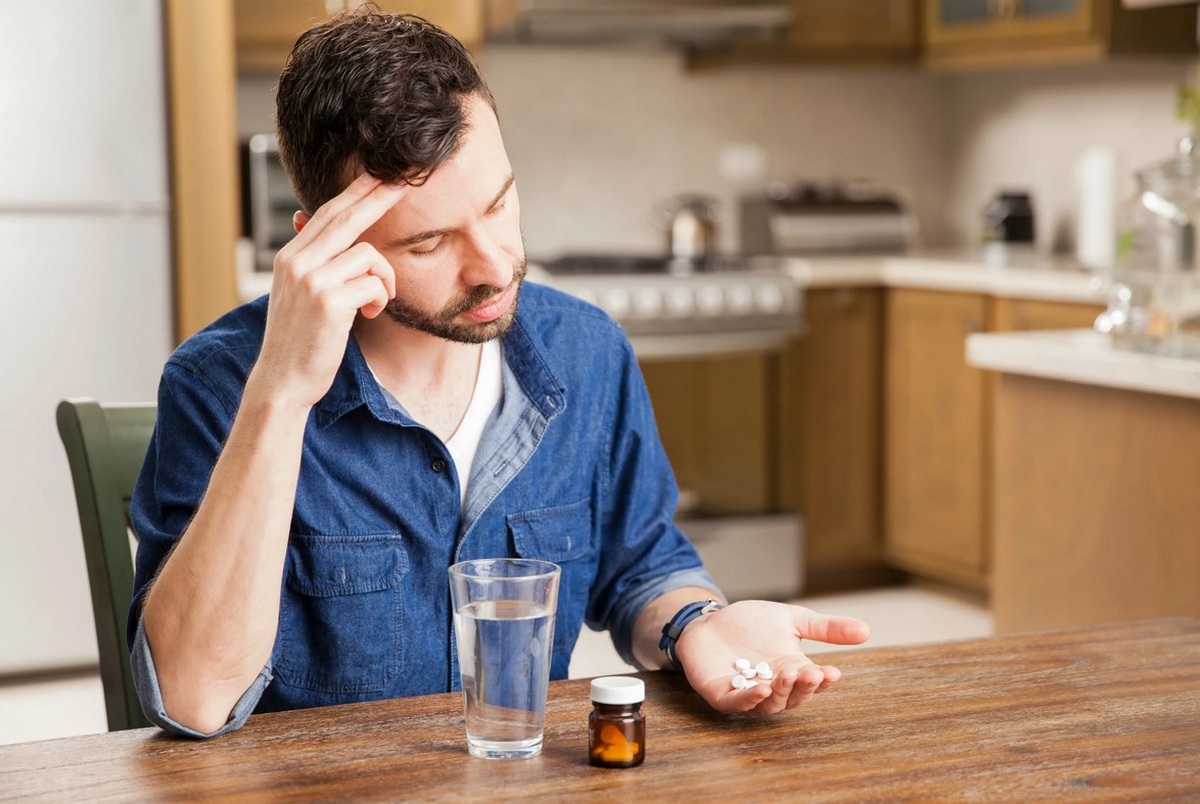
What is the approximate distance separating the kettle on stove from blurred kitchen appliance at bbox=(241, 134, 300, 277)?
124 cm

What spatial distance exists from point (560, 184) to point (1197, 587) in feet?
8.61

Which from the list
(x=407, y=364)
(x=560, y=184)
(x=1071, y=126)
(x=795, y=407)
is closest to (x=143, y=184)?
(x=560, y=184)

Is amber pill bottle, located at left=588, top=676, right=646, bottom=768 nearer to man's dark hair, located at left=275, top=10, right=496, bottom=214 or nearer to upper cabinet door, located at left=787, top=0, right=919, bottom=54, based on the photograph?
man's dark hair, located at left=275, top=10, right=496, bottom=214

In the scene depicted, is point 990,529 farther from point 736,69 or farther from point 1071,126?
point 736,69

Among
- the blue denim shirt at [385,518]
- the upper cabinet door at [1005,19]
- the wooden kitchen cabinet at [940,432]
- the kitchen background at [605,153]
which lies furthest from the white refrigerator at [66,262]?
the upper cabinet door at [1005,19]

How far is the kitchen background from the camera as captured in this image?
3412 mm

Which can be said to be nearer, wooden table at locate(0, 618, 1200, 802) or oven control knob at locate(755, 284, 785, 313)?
wooden table at locate(0, 618, 1200, 802)

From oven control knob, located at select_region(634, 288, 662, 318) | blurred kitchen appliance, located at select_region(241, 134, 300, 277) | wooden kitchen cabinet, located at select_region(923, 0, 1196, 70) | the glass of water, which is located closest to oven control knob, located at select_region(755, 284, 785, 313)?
oven control knob, located at select_region(634, 288, 662, 318)

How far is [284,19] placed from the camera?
3814 mm

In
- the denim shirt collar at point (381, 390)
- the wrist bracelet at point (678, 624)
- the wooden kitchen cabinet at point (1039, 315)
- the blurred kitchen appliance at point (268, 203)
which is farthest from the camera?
the blurred kitchen appliance at point (268, 203)

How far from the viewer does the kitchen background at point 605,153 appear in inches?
134

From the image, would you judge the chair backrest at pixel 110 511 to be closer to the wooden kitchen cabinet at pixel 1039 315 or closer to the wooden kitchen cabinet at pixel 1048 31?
the wooden kitchen cabinet at pixel 1039 315

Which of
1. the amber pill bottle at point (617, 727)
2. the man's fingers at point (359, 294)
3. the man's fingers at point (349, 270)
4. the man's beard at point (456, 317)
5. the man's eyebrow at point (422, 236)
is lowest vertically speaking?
the amber pill bottle at point (617, 727)

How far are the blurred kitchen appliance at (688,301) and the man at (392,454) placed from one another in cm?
229
